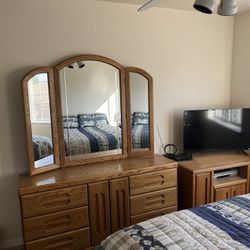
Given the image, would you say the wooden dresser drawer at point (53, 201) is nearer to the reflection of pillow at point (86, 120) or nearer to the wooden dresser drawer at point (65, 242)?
the wooden dresser drawer at point (65, 242)

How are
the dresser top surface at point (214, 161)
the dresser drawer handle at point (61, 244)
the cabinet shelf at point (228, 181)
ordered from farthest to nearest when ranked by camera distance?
the cabinet shelf at point (228, 181), the dresser top surface at point (214, 161), the dresser drawer handle at point (61, 244)

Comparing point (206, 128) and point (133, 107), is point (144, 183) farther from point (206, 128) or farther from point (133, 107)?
point (206, 128)

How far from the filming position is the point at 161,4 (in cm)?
263

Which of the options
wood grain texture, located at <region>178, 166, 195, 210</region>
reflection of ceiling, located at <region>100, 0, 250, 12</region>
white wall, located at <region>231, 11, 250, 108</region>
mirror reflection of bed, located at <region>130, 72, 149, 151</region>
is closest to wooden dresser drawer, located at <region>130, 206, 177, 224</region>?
wood grain texture, located at <region>178, 166, 195, 210</region>

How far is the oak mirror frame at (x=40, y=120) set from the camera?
2.20m

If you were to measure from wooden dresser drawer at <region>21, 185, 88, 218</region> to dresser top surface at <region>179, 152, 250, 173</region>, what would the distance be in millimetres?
1129

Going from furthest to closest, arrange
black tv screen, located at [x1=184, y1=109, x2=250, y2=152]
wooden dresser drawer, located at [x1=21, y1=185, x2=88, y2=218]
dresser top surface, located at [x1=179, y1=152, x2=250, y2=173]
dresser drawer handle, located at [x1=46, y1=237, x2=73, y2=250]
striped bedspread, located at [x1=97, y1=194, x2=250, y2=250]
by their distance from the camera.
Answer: black tv screen, located at [x1=184, y1=109, x2=250, y2=152], dresser top surface, located at [x1=179, y1=152, x2=250, y2=173], dresser drawer handle, located at [x1=46, y1=237, x2=73, y2=250], wooden dresser drawer, located at [x1=21, y1=185, x2=88, y2=218], striped bedspread, located at [x1=97, y1=194, x2=250, y2=250]

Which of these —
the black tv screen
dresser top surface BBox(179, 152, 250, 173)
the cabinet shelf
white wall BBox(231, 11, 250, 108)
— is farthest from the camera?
white wall BBox(231, 11, 250, 108)

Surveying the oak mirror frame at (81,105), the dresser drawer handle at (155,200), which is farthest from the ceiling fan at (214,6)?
the dresser drawer handle at (155,200)

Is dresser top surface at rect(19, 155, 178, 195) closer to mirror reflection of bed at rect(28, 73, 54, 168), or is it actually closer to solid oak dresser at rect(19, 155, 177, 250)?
solid oak dresser at rect(19, 155, 177, 250)

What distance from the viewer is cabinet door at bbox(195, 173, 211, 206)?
8.32ft

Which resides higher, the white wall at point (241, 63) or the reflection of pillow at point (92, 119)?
the white wall at point (241, 63)

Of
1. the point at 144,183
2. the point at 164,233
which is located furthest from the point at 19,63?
the point at 164,233

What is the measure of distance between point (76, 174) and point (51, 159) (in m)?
0.32
